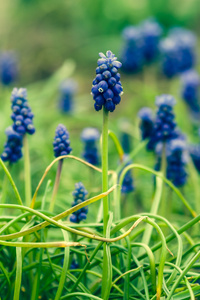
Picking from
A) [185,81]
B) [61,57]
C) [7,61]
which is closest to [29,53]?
[61,57]

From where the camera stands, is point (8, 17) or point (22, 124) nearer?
point (22, 124)

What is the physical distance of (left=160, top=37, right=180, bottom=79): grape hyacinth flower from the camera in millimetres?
4168

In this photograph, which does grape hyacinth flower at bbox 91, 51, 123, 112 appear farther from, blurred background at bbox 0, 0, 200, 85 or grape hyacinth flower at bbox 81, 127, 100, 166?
blurred background at bbox 0, 0, 200, 85

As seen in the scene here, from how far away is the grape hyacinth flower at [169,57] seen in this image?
4.17m

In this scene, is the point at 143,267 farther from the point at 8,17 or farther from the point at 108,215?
the point at 8,17

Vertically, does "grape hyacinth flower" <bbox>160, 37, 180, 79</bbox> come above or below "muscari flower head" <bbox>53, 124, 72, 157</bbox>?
above

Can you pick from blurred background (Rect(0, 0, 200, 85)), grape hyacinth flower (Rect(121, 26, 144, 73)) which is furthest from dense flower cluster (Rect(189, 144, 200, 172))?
blurred background (Rect(0, 0, 200, 85))

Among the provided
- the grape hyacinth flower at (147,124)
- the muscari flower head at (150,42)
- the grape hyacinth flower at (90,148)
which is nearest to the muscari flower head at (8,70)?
the muscari flower head at (150,42)

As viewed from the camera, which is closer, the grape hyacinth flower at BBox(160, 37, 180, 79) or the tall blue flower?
the tall blue flower

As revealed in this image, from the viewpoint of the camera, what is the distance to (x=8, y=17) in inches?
314

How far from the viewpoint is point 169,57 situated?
4.18 m

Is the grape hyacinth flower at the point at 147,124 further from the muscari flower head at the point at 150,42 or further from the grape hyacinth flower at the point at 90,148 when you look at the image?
the muscari flower head at the point at 150,42

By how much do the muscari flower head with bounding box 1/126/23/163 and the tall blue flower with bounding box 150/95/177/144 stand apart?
73 cm

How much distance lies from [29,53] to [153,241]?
5.77 metres
